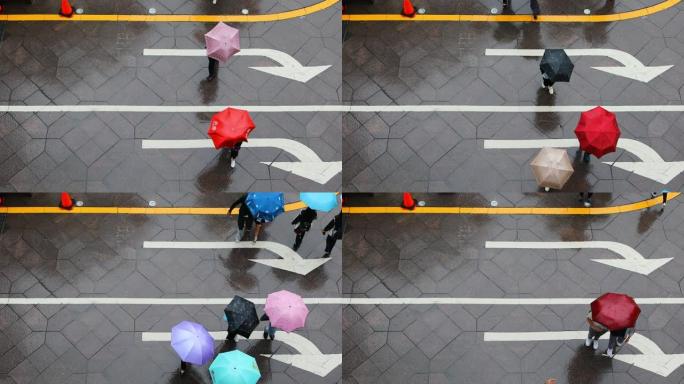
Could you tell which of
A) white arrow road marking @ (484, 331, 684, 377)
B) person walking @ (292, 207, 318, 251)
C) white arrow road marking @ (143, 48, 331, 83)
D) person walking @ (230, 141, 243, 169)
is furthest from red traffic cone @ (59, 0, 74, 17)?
white arrow road marking @ (484, 331, 684, 377)

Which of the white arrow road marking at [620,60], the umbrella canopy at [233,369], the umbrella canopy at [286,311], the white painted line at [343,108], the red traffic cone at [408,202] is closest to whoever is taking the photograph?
the umbrella canopy at [233,369]

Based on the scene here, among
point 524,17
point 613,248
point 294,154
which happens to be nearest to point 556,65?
point 524,17

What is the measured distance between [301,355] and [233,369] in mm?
2629

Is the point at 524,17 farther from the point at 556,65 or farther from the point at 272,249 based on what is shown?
the point at 272,249

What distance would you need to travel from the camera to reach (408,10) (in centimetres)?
3556

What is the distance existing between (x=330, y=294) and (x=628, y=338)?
6907mm

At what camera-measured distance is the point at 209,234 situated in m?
33.0

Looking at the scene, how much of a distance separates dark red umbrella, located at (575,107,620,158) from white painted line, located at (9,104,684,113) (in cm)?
187

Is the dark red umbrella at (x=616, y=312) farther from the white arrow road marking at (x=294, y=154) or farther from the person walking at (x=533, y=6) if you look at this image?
the person walking at (x=533, y=6)

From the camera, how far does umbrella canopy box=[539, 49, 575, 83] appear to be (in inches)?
1315

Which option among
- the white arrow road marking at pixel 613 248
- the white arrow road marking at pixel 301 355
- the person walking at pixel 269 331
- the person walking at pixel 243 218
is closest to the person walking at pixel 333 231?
the person walking at pixel 243 218

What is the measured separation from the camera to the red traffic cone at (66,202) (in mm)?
32969

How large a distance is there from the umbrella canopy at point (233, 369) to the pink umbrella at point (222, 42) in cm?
759

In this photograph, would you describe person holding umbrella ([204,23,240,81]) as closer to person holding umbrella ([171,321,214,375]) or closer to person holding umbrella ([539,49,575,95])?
person holding umbrella ([171,321,214,375])
